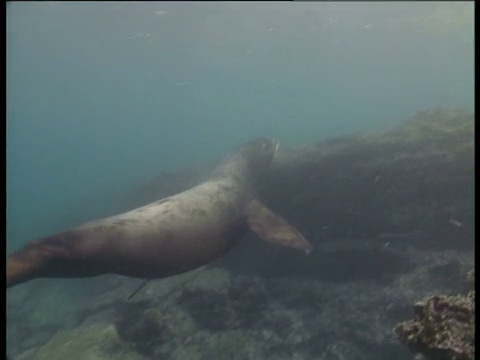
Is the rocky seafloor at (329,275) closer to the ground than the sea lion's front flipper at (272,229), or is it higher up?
closer to the ground

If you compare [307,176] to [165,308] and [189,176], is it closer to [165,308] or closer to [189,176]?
[165,308]

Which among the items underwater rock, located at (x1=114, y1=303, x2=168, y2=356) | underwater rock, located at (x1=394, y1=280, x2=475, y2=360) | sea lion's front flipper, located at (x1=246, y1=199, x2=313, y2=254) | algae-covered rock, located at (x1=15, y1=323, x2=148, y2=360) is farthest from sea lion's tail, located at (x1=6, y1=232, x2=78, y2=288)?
underwater rock, located at (x1=394, y1=280, x2=475, y2=360)

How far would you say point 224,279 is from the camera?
8.45m

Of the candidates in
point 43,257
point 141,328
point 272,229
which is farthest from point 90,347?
point 272,229

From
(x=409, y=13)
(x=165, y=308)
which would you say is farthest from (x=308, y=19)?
(x=165, y=308)

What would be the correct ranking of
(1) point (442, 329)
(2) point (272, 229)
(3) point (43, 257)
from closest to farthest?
(1) point (442, 329)
(3) point (43, 257)
(2) point (272, 229)

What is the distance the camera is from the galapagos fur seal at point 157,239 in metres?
5.27

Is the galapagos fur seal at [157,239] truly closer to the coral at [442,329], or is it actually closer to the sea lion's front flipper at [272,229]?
the sea lion's front flipper at [272,229]

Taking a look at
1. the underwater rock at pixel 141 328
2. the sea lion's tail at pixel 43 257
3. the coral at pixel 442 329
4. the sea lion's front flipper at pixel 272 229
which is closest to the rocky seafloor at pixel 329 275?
the underwater rock at pixel 141 328

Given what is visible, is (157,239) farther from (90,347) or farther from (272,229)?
(90,347)

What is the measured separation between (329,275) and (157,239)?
359cm

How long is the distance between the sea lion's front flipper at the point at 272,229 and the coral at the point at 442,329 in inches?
115

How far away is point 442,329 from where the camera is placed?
3.68 meters

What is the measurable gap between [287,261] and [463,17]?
39086 millimetres
